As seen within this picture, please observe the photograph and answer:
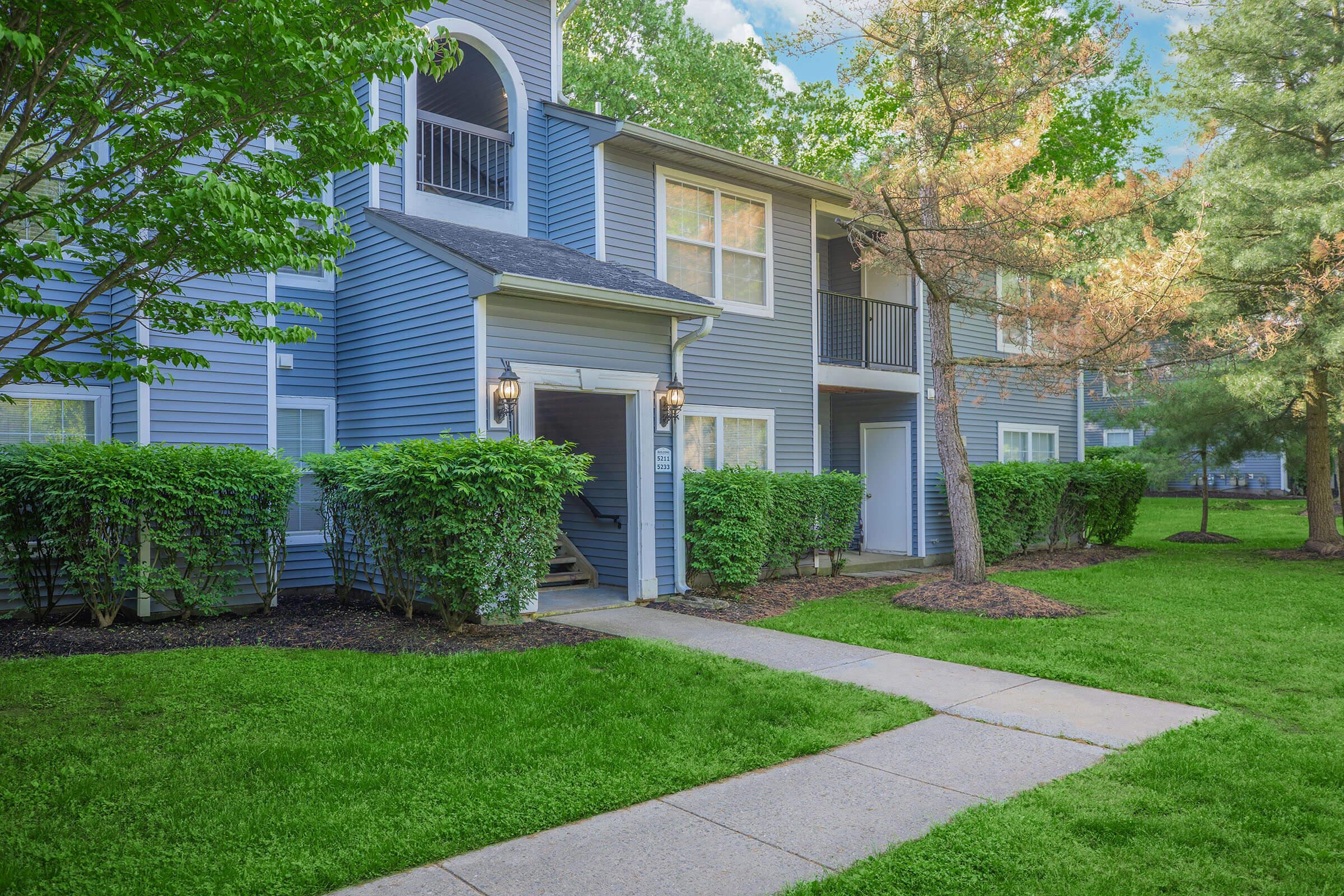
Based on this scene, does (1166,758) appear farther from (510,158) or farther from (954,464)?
(510,158)

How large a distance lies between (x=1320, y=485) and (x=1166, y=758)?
41.8 feet

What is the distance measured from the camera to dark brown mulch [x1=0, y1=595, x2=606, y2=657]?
272 inches

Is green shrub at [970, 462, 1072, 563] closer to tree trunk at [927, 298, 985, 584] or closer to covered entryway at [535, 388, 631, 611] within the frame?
tree trunk at [927, 298, 985, 584]

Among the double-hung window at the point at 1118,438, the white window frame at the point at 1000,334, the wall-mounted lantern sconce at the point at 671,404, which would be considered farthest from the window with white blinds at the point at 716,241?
the double-hung window at the point at 1118,438

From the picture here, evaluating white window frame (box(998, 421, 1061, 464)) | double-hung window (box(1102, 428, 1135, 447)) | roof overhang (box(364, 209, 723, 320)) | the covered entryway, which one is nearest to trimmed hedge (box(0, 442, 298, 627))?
roof overhang (box(364, 209, 723, 320))

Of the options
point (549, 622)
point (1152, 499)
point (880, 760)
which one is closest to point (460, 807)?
point (880, 760)

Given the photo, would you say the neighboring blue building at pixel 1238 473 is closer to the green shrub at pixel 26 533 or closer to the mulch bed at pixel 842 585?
the mulch bed at pixel 842 585

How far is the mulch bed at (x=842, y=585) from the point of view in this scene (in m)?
9.16

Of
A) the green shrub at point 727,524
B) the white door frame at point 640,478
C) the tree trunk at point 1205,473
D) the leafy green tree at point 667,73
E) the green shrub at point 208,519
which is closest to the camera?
the green shrub at point 208,519

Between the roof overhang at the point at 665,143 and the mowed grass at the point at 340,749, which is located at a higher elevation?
the roof overhang at the point at 665,143

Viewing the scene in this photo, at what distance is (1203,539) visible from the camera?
56.2ft

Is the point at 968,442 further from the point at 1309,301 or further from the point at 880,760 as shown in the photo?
the point at 880,760

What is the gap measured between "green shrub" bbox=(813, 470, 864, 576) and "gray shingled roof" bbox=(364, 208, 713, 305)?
2.93 metres

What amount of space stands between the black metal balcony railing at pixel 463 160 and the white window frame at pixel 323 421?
2880 millimetres
